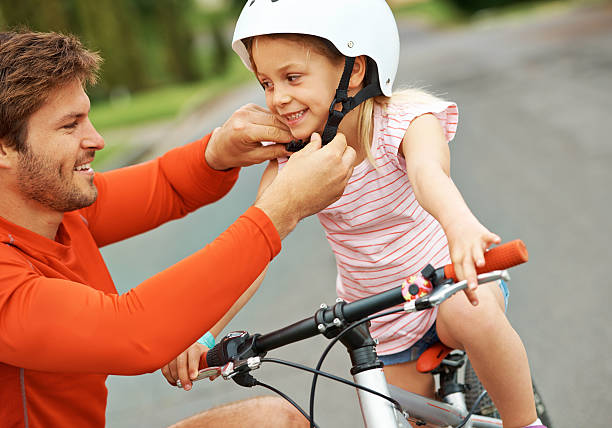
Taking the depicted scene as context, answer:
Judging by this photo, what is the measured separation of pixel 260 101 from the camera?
15719mm

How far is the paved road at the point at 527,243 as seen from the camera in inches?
201

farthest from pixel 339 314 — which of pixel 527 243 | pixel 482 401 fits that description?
pixel 527 243

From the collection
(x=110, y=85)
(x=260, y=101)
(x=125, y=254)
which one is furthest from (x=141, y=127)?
(x=125, y=254)

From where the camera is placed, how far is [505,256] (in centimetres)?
188

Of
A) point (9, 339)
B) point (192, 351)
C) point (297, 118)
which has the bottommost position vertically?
point (192, 351)

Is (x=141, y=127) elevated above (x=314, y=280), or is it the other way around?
(x=141, y=127)

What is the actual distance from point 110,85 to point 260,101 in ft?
31.8

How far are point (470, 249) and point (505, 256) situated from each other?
0.13 m

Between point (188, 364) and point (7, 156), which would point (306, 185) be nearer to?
point (188, 364)

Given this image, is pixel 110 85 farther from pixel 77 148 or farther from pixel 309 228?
pixel 77 148

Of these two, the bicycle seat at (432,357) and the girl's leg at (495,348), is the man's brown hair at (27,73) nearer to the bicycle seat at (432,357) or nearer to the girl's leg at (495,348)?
the girl's leg at (495,348)

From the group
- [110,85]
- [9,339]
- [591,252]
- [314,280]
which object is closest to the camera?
[9,339]

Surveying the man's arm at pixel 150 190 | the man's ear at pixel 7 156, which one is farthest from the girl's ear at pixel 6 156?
the man's arm at pixel 150 190

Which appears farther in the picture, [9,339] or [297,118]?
[297,118]
